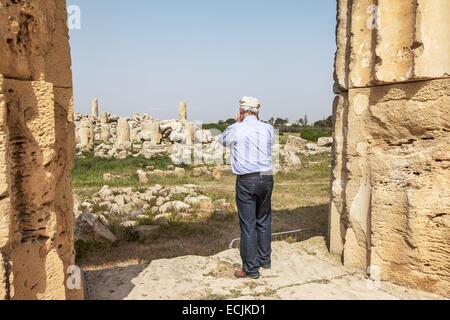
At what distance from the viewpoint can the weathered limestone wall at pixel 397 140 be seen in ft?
10.9

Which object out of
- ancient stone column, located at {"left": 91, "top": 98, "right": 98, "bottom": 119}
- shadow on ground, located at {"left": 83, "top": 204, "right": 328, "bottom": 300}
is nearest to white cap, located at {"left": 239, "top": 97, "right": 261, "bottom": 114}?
shadow on ground, located at {"left": 83, "top": 204, "right": 328, "bottom": 300}

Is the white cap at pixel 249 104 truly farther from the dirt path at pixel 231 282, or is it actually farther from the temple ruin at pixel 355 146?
the dirt path at pixel 231 282

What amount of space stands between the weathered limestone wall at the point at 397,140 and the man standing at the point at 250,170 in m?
0.98

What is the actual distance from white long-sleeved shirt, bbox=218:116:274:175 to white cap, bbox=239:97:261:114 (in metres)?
0.09

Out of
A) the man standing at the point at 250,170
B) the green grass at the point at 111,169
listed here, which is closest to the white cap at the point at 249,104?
the man standing at the point at 250,170

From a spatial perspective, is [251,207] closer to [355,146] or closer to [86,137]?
[355,146]

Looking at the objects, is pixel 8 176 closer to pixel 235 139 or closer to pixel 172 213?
pixel 235 139

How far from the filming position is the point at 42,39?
2535 mm

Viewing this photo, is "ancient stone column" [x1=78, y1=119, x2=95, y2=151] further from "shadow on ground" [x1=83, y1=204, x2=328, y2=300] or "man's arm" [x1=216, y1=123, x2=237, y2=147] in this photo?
"man's arm" [x1=216, y1=123, x2=237, y2=147]

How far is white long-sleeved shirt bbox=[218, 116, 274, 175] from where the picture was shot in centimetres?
357

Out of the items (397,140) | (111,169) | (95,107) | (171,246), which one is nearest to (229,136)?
(397,140)

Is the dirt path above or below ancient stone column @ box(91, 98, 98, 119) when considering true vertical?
below

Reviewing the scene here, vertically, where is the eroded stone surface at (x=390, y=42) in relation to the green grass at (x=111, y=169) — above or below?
above

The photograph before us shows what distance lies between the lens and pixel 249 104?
3.67 m
